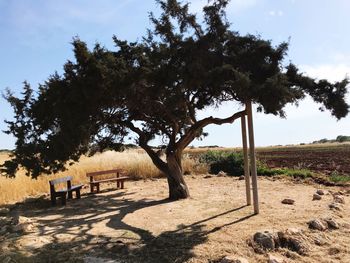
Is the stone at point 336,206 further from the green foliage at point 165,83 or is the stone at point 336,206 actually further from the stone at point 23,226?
the stone at point 23,226

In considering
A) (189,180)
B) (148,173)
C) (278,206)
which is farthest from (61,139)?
(148,173)

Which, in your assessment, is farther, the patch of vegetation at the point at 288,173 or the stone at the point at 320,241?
the patch of vegetation at the point at 288,173

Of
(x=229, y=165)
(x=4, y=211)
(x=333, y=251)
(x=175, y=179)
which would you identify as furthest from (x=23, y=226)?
(x=229, y=165)

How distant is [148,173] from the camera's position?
17594 millimetres

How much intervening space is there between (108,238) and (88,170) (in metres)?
10.2

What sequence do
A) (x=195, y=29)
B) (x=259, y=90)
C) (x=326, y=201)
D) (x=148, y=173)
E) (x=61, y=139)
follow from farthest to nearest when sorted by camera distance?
(x=148, y=173) < (x=326, y=201) < (x=195, y=29) < (x=61, y=139) < (x=259, y=90)

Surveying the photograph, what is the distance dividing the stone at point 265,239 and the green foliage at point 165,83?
7.47 feet

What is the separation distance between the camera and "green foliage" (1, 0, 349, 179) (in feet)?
27.5

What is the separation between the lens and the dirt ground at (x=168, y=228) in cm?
650

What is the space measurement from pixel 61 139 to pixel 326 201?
6478mm

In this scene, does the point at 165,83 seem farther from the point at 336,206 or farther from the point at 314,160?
the point at 314,160

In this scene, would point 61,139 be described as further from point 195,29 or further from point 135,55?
point 195,29

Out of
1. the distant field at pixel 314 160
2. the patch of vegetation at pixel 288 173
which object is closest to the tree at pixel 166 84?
the patch of vegetation at pixel 288 173

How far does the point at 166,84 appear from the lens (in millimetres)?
8977
